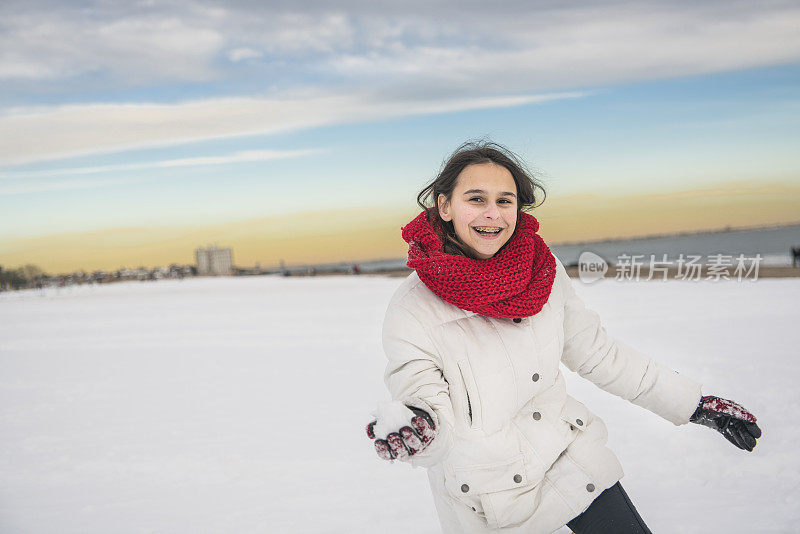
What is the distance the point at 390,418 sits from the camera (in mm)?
1716

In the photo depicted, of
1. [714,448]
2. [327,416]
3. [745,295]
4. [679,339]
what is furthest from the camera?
[745,295]

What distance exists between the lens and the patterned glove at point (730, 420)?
7.49 ft

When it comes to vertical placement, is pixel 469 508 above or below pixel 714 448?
above

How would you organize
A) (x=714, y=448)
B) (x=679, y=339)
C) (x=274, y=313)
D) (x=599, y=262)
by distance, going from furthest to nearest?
1. (x=599, y=262)
2. (x=274, y=313)
3. (x=679, y=339)
4. (x=714, y=448)

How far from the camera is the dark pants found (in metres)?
2.04

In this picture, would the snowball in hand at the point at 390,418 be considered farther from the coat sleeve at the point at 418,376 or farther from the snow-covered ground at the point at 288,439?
the snow-covered ground at the point at 288,439

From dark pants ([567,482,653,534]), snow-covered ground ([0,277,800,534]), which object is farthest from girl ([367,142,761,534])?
snow-covered ground ([0,277,800,534])

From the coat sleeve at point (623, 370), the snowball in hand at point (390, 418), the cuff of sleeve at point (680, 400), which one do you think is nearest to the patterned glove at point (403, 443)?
the snowball in hand at point (390, 418)

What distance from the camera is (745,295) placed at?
11945 millimetres

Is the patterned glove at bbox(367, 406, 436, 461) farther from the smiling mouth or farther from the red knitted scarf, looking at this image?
the smiling mouth

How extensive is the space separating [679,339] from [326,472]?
5.30 metres

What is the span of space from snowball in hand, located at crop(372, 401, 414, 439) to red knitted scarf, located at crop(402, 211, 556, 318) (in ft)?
1.49

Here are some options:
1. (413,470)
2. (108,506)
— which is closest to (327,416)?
(413,470)

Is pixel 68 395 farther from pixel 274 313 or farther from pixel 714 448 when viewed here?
pixel 274 313
